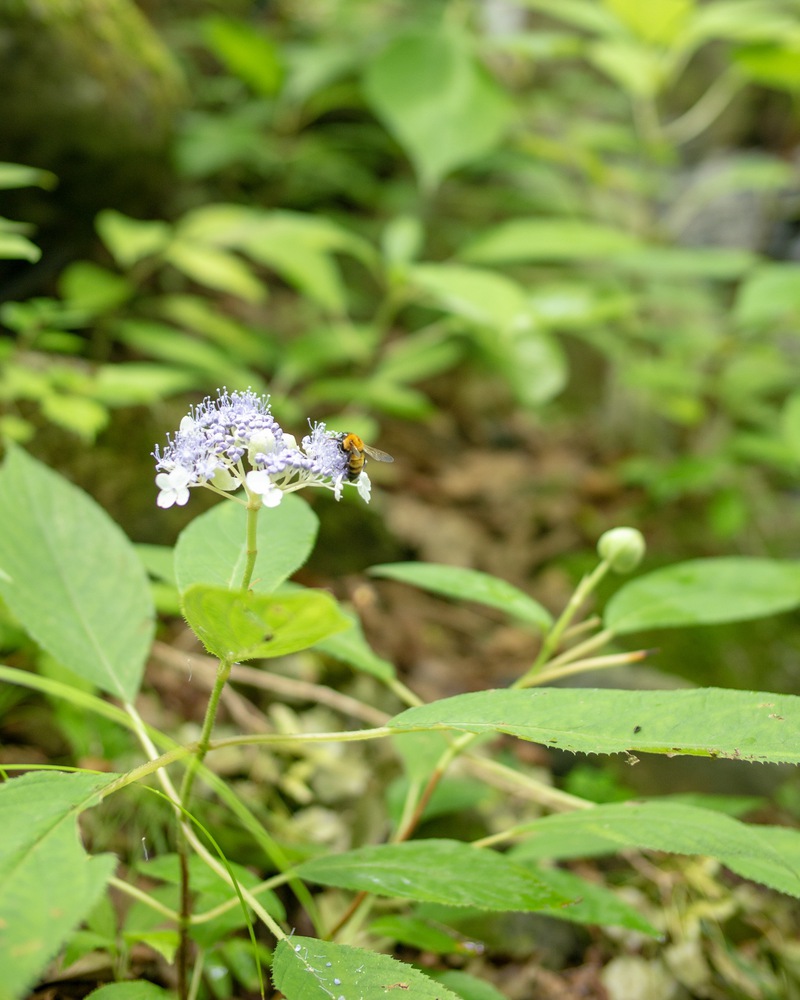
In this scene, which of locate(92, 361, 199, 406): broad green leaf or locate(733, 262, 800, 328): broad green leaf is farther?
locate(733, 262, 800, 328): broad green leaf

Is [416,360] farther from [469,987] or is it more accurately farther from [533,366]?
[469,987]

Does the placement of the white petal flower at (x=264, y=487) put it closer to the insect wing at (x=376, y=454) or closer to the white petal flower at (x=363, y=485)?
the white petal flower at (x=363, y=485)

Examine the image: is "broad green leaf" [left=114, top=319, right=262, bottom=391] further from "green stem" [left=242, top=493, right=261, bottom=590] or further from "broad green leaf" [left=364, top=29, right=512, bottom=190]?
"green stem" [left=242, top=493, right=261, bottom=590]

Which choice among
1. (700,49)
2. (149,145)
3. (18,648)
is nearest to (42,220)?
(149,145)

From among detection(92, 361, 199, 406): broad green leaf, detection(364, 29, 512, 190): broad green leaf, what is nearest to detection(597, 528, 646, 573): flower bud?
detection(92, 361, 199, 406): broad green leaf

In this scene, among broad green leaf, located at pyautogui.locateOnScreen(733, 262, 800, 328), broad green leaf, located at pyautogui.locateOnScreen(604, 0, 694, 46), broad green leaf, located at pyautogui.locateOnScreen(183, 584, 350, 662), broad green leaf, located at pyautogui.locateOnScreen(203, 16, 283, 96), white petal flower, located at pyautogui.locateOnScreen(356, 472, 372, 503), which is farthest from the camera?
broad green leaf, located at pyautogui.locateOnScreen(203, 16, 283, 96)

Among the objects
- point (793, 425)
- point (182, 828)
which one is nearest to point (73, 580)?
point (182, 828)

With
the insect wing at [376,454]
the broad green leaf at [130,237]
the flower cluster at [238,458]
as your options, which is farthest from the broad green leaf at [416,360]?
the flower cluster at [238,458]
